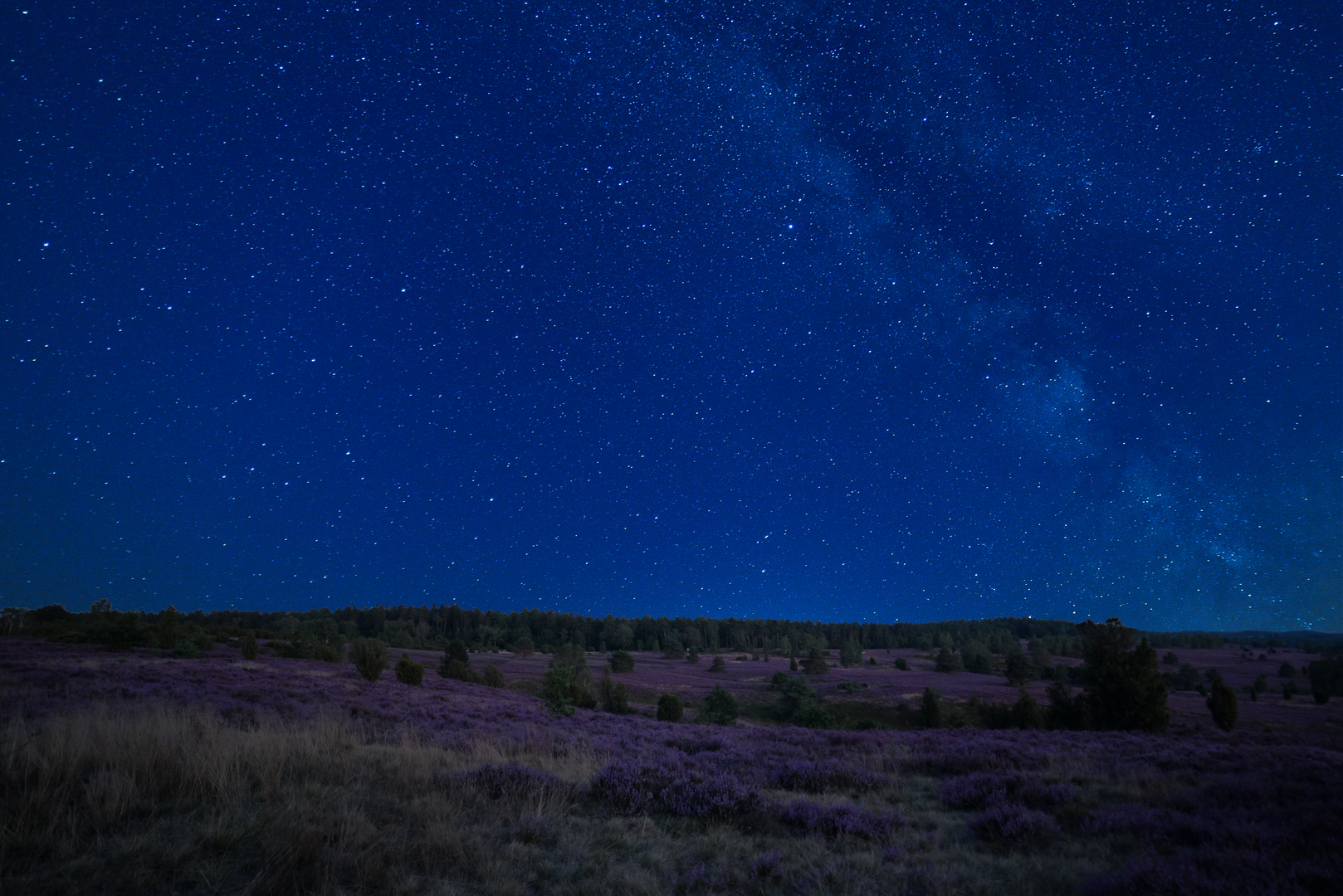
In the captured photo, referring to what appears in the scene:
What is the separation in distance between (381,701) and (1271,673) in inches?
4024

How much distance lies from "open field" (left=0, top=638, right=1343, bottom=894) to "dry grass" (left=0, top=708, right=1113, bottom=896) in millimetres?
29

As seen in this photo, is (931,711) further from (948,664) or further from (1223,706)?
(948,664)

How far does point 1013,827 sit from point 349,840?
7528 mm

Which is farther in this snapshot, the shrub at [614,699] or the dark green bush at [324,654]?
the dark green bush at [324,654]

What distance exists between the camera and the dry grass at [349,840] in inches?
168

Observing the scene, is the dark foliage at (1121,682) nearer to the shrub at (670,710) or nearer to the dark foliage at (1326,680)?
the shrub at (670,710)

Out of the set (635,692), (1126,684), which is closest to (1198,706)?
(1126,684)

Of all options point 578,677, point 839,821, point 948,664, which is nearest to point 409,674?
point 578,677

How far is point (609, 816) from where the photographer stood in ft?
23.4

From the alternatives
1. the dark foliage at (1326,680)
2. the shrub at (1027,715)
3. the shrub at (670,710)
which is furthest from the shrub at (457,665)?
the dark foliage at (1326,680)

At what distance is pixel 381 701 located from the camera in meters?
20.3

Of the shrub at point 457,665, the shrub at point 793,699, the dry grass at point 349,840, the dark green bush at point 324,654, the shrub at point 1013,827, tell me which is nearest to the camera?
the dry grass at point 349,840

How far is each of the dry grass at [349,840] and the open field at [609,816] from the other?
29 millimetres

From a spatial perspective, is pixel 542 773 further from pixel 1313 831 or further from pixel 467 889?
pixel 1313 831
